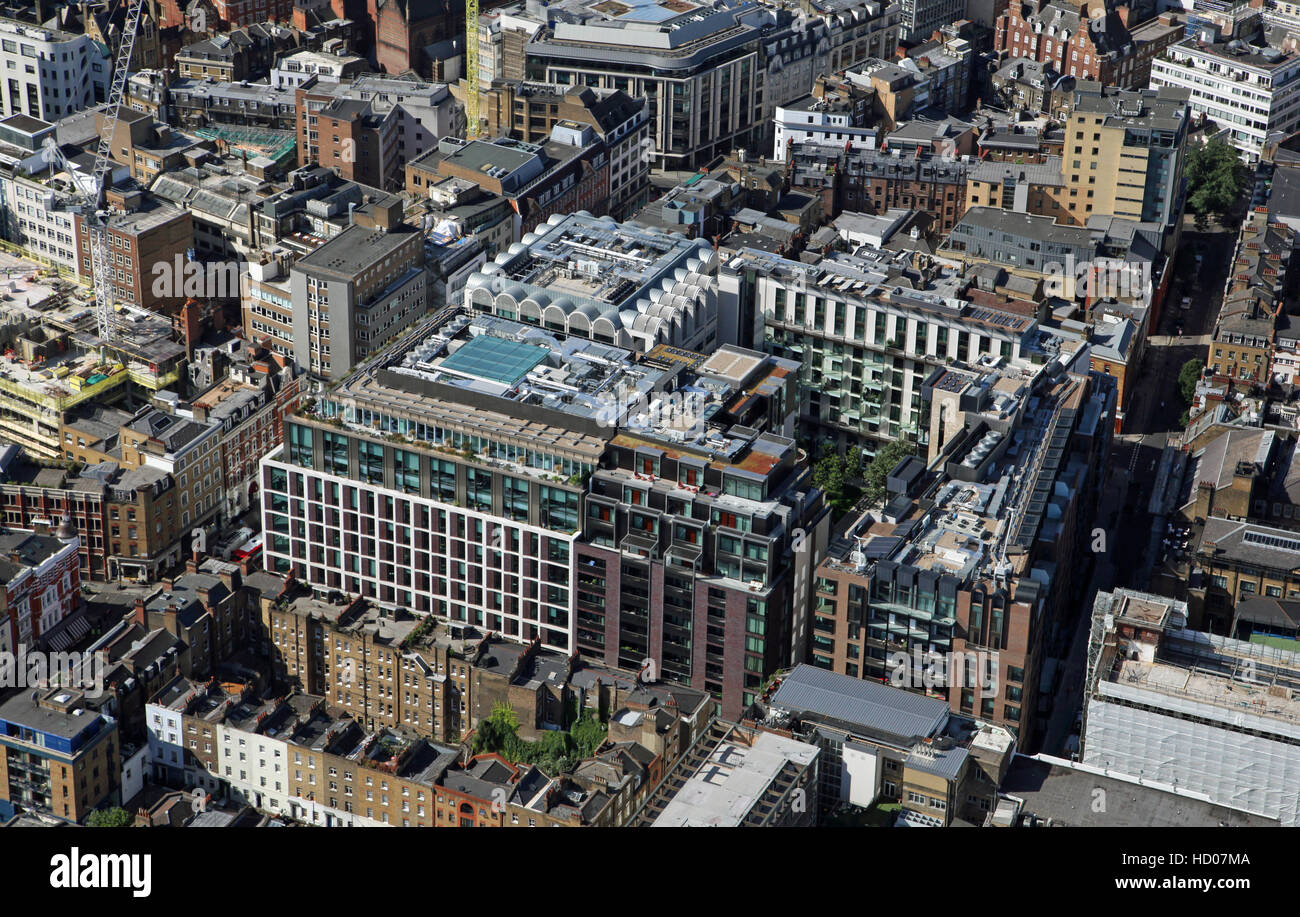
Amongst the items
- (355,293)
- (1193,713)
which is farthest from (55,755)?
(1193,713)

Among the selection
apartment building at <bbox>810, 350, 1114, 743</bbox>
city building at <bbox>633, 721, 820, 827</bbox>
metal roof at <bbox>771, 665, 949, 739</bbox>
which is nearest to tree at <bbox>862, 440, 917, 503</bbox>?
apartment building at <bbox>810, 350, 1114, 743</bbox>

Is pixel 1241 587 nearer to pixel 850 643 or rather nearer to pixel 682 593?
pixel 850 643

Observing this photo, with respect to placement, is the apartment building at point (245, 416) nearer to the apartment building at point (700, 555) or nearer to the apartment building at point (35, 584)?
the apartment building at point (35, 584)

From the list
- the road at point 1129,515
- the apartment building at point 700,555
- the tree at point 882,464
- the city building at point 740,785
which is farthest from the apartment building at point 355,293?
the road at point 1129,515

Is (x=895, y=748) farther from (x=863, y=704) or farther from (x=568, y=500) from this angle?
(x=568, y=500)

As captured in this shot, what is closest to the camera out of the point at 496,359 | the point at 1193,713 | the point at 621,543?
the point at 1193,713
